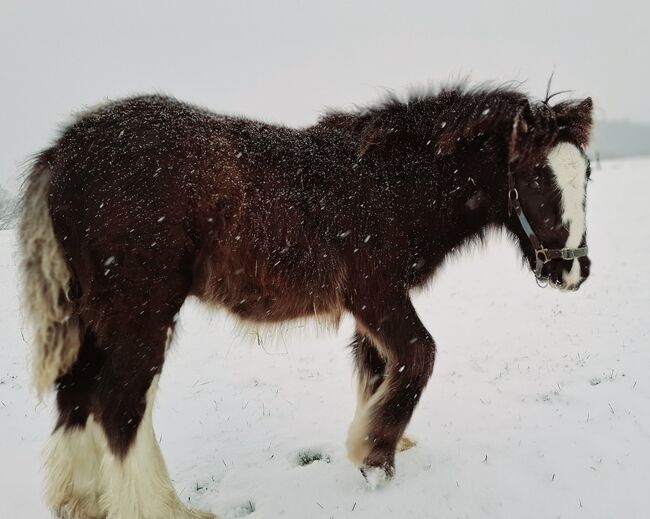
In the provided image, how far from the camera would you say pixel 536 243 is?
11.3 ft

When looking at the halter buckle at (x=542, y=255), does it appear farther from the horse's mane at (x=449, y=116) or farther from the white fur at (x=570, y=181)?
the horse's mane at (x=449, y=116)

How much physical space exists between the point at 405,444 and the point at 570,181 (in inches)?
88.4

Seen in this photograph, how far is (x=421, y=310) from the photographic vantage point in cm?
938

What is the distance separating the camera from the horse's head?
3262mm

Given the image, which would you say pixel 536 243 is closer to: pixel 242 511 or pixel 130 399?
pixel 242 511

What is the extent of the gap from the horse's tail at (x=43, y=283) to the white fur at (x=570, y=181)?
121 inches

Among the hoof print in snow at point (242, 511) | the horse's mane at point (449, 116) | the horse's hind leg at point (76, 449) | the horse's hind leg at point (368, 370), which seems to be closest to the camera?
the horse's hind leg at point (76, 449)

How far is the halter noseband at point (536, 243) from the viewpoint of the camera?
133 inches

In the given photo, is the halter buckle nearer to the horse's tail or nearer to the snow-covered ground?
the snow-covered ground

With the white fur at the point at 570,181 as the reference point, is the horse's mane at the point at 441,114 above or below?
above

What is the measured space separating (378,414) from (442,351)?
10.8 feet

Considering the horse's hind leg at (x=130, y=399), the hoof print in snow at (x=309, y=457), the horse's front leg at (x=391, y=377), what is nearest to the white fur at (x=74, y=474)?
the horse's hind leg at (x=130, y=399)

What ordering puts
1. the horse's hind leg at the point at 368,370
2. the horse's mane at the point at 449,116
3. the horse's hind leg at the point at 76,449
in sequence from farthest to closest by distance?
the horse's hind leg at the point at 368,370 < the horse's mane at the point at 449,116 < the horse's hind leg at the point at 76,449

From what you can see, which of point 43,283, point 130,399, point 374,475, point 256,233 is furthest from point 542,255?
point 43,283
